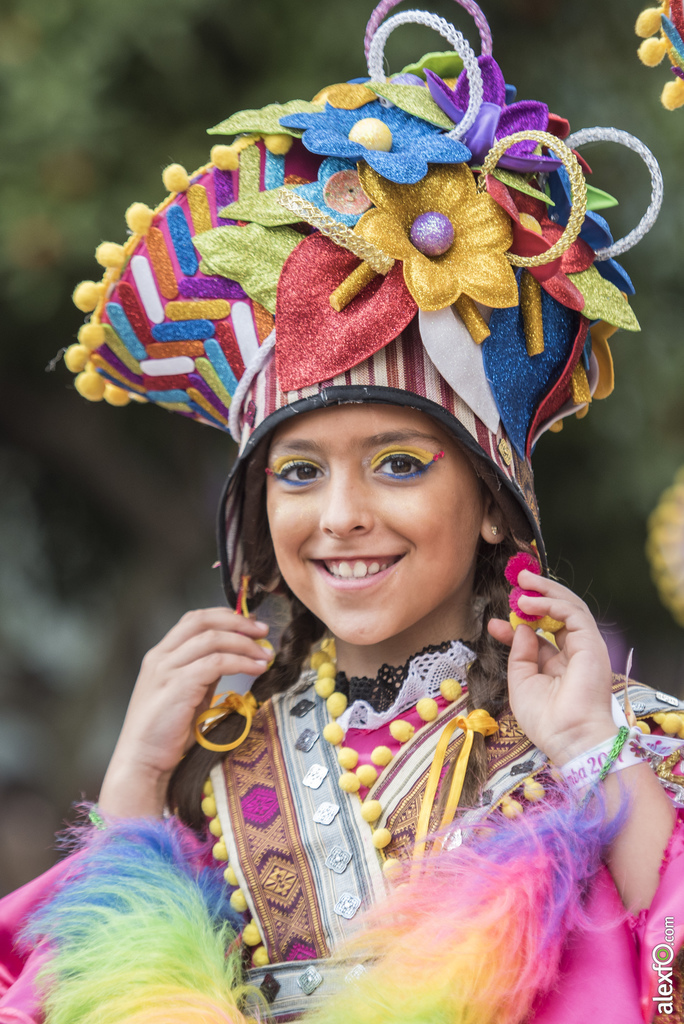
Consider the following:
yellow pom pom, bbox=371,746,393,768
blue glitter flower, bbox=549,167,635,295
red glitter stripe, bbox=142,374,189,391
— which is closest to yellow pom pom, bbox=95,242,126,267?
red glitter stripe, bbox=142,374,189,391

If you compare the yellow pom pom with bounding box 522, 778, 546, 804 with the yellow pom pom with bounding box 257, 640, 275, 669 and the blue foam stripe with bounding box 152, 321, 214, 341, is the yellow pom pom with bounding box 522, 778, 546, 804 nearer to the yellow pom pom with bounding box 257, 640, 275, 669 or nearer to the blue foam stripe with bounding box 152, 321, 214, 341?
the yellow pom pom with bounding box 257, 640, 275, 669

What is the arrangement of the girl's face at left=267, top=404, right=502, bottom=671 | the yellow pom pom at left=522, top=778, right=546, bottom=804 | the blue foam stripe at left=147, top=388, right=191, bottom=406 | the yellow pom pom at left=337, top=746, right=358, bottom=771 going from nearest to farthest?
1. the yellow pom pom at left=522, top=778, right=546, bottom=804
2. the girl's face at left=267, top=404, right=502, bottom=671
3. the yellow pom pom at left=337, top=746, right=358, bottom=771
4. the blue foam stripe at left=147, top=388, right=191, bottom=406

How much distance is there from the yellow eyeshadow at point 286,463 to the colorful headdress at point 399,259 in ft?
0.18

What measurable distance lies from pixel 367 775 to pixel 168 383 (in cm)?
81

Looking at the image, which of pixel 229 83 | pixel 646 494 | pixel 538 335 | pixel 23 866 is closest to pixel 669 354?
pixel 646 494

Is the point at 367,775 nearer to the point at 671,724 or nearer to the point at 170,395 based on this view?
the point at 671,724

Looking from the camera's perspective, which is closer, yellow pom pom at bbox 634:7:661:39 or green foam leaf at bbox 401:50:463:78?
yellow pom pom at bbox 634:7:661:39

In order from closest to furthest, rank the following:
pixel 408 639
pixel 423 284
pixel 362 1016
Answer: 1. pixel 362 1016
2. pixel 423 284
3. pixel 408 639

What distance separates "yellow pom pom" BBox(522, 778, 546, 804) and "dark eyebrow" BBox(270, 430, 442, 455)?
557 millimetres

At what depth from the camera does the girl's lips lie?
1.73 meters

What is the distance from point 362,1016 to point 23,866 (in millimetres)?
3331

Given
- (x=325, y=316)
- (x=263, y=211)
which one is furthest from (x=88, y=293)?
(x=325, y=316)

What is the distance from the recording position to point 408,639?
1.87 m

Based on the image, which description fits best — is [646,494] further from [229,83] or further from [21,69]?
[21,69]
